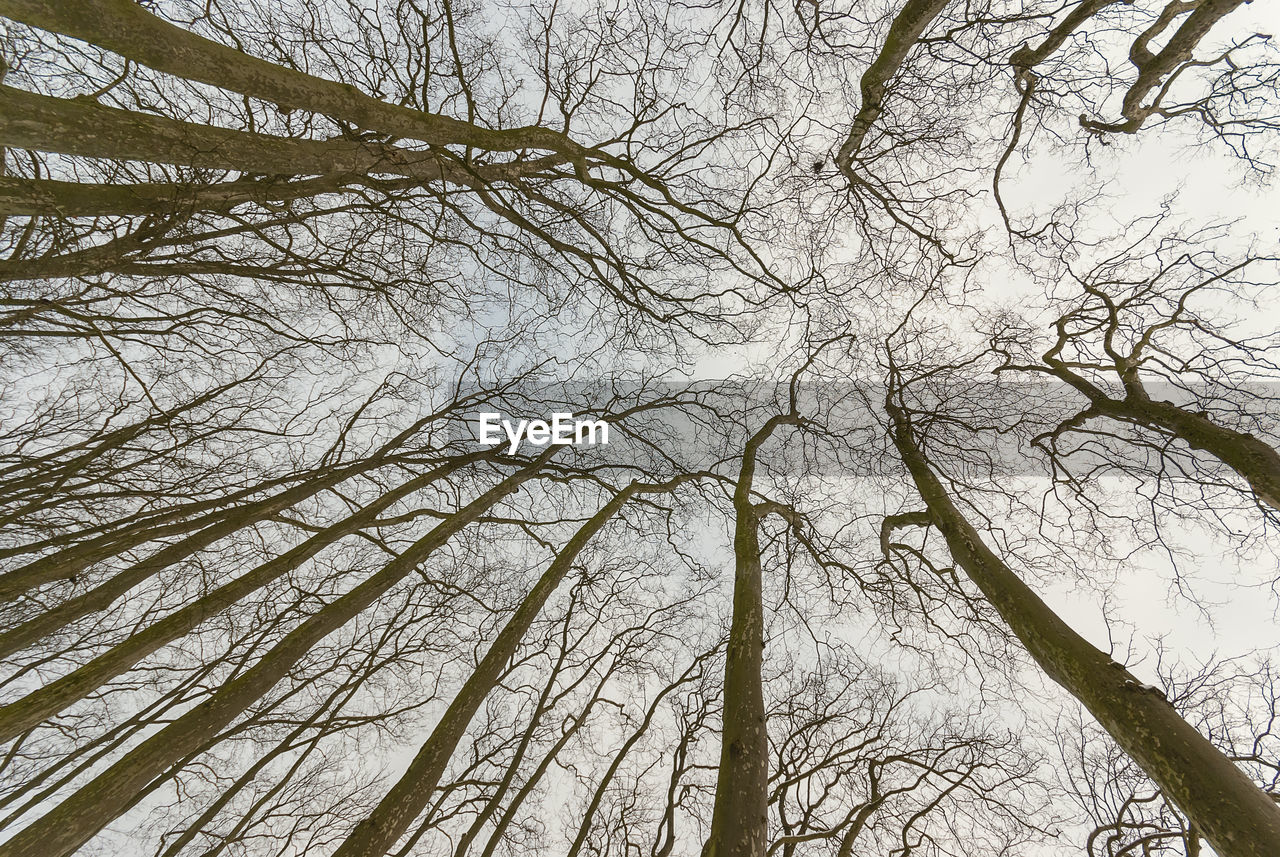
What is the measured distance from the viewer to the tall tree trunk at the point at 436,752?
350cm

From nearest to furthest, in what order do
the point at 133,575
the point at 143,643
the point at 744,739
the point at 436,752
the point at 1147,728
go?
the point at 1147,728, the point at 744,739, the point at 436,752, the point at 143,643, the point at 133,575

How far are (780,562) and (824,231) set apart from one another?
501 centimetres

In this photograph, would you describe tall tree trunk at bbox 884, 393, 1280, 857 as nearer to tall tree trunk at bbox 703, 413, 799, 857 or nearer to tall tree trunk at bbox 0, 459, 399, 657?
tall tree trunk at bbox 703, 413, 799, 857

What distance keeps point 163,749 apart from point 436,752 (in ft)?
6.16

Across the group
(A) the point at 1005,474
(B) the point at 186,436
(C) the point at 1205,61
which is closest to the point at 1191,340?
(A) the point at 1005,474
